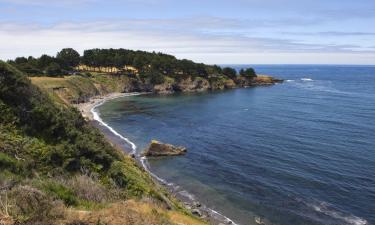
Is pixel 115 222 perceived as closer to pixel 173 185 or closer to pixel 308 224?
pixel 308 224

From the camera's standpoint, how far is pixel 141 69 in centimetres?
15038

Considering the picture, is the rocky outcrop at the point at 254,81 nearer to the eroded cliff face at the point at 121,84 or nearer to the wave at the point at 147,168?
the eroded cliff face at the point at 121,84

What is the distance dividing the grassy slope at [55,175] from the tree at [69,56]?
116 meters

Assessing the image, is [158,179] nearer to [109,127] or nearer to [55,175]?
[55,175]

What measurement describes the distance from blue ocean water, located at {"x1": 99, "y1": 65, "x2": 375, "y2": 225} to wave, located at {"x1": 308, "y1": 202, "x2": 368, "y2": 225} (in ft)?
0.29

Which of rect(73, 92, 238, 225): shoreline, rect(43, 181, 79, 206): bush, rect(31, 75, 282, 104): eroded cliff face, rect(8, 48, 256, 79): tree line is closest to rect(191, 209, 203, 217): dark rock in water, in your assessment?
rect(73, 92, 238, 225): shoreline

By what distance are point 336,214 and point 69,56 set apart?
410ft

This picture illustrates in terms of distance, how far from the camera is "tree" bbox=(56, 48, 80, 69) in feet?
473

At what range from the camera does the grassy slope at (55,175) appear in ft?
41.0

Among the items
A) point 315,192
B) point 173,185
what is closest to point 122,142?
point 173,185

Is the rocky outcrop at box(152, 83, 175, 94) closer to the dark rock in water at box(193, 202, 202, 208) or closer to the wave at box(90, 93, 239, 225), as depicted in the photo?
the wave at box(90, 93, 239, 225)

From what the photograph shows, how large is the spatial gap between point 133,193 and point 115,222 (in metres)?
12.7

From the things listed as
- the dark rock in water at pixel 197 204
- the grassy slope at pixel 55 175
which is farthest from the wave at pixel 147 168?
the grassy slope at pixel 55 175

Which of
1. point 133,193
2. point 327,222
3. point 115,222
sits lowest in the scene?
point 327,222
